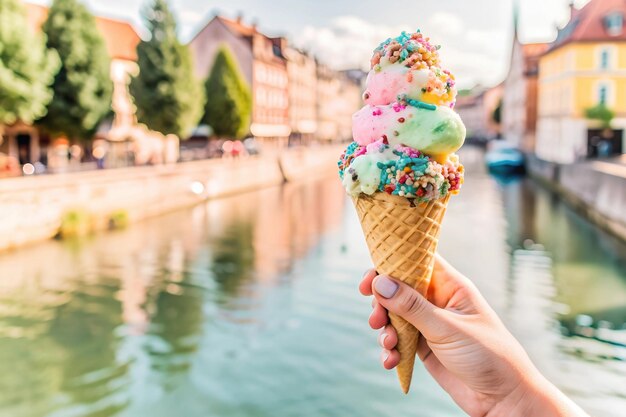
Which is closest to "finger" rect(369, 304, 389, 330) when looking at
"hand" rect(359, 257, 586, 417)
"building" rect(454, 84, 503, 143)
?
"hand" rect(359, 257, 586, 417)

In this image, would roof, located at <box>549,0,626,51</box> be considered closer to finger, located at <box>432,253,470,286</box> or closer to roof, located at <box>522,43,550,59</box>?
roof, located at <box>522,43,550,59</box>

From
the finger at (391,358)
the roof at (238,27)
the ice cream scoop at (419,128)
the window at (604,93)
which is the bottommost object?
the finger at (391,358)

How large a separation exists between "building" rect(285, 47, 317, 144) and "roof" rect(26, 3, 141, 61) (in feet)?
98.4

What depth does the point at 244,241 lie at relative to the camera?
82.3ft

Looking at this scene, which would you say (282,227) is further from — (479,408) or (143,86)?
(479,408)

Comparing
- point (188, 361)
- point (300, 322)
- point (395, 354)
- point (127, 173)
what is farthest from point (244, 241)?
point (395, 354)

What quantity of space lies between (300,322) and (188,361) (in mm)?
3018

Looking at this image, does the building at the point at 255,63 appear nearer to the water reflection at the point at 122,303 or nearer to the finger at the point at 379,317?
the water reflection at the point at 122,303

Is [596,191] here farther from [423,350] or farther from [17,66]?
[423,350]

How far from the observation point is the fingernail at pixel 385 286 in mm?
3783

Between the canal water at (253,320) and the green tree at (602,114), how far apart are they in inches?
973

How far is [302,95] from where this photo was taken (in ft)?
292

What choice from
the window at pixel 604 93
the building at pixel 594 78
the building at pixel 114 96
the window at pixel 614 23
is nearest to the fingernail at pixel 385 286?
the building at pixel 114 96

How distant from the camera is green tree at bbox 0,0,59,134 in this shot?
2522cm
